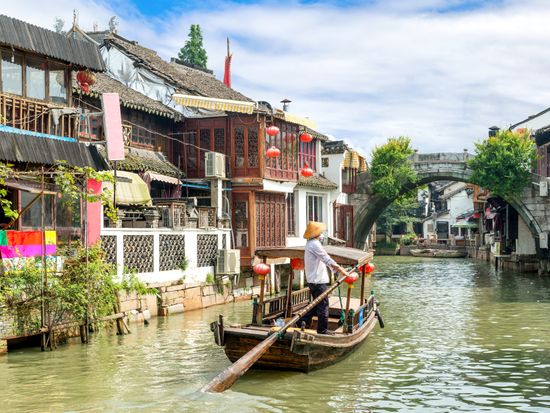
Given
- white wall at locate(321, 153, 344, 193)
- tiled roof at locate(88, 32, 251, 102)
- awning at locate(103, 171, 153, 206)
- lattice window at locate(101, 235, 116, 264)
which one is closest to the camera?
lattice window at locate(101, 235, 116, 264)

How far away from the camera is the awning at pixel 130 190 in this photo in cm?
1798

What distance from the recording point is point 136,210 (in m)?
19.1

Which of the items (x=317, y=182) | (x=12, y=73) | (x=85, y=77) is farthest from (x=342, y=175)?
(x=12, y=73)

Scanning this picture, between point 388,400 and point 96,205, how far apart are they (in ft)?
29.1

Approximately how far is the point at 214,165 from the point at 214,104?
1.90m

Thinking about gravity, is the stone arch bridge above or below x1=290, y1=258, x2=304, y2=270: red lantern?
above

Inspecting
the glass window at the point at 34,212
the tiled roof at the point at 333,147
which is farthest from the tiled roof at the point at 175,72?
the glass window at the point at 34,212

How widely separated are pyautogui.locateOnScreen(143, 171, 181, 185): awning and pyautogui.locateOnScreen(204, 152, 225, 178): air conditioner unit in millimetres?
1002

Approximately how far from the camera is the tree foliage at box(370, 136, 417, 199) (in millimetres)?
37094

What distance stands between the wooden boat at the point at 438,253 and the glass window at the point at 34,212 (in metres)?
40.0

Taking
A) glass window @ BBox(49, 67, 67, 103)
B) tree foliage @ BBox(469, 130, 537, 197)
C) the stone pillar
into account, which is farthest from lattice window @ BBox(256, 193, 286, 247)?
tree foliage @ BBox(469, 130, 537, 197)

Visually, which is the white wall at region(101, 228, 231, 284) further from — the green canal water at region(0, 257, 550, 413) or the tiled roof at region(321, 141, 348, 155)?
the tiled roof at region(321, 141, 348, 155)

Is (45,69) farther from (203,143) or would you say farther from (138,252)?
(203,143)

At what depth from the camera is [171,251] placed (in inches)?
740
